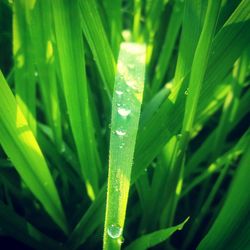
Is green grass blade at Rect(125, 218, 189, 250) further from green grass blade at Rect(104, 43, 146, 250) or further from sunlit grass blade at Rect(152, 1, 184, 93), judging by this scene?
sunlit grass blade at Rect(152, 1, 184, 93)

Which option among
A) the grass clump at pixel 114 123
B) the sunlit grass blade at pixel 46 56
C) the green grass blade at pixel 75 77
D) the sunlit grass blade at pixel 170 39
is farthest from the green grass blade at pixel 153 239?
the sunlit grass blade at pixel 170 39

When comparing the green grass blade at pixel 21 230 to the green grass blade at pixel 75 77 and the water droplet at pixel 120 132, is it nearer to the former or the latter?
the green grass blade at pixel 75 77

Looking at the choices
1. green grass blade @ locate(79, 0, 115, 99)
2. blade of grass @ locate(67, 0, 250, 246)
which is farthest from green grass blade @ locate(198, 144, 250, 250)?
green grass blade @ locate(79, 0, 115, 99)

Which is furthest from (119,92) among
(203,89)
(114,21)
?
(114,21)

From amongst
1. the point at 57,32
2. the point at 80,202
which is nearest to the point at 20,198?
the point at 80,202

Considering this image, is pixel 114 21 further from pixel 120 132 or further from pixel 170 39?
pixel 120 132

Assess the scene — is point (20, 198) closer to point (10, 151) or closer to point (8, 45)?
point (10, 151)

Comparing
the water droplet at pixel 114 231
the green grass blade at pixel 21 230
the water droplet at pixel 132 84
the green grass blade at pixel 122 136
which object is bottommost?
the green grass blade at pixel 21 230
